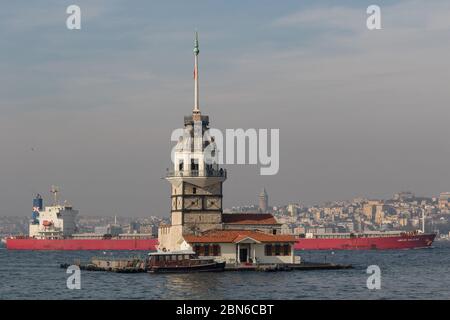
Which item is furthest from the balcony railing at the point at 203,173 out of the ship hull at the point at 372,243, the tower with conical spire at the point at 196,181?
the ship hull at the point at 372,243

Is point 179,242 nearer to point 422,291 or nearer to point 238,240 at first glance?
point 238,240

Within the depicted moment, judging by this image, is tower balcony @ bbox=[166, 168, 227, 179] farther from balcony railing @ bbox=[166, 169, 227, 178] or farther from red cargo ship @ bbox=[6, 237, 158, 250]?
red cargo ship @ bbox=[6, 237, 158, 250]

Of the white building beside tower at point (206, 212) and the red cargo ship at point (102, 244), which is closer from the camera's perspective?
the white building beside tower at point (206, 212)

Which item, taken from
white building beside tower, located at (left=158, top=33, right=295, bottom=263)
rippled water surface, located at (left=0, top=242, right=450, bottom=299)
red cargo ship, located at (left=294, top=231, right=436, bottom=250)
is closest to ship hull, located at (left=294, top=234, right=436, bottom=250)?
red cargo ship, located at (left=294, top=231, right=436, bottom=250)

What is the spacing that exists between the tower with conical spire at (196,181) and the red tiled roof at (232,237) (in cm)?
191

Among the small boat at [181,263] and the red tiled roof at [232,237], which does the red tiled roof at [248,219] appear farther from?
the small boat at [181,263]

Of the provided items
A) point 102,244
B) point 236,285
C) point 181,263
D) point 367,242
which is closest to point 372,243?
point 367,242

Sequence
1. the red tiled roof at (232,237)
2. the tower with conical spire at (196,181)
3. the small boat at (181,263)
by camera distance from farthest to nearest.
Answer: the tower with conical spire at (196,181) < the red tiled roof at (232,237) < the small boat at (181,263)

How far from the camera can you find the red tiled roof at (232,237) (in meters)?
87.9

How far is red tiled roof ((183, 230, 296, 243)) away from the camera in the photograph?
289 feet

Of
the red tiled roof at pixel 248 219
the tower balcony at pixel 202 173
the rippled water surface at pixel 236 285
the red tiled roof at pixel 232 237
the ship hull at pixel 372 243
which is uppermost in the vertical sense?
the tower balcony at pixel 202 173
